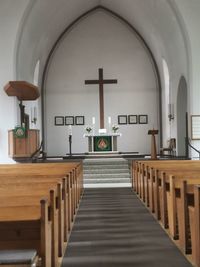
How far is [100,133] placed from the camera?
17.8 metres

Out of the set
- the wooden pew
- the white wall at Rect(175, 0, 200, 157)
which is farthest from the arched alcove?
the wooden pew

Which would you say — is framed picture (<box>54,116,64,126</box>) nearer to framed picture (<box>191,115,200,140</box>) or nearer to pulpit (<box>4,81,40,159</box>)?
pulpit (<box>4,81,40,159</box>)

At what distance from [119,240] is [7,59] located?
428 inches

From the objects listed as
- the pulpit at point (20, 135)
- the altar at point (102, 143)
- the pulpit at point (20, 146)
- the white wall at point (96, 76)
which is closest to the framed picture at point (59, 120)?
the white wall at point (96, 76)

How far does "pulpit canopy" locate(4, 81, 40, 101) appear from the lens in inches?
517

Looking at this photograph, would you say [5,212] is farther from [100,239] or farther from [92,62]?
[92,62]

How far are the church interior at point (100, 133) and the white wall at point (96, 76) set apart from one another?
5 centimetres

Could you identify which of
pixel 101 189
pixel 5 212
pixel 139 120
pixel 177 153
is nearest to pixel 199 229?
pixel 5 212

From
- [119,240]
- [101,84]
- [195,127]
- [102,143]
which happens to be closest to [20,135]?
[102,143]

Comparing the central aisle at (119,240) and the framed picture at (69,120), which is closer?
the central aisle at (119,240)

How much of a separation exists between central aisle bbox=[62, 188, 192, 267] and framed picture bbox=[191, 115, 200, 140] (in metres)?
7.74

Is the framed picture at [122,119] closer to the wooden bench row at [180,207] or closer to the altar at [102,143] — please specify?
the altar at [102,143]

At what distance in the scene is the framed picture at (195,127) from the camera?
15141 millimetres

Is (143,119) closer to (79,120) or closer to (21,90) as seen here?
(79,120)
